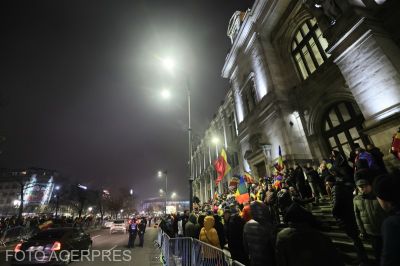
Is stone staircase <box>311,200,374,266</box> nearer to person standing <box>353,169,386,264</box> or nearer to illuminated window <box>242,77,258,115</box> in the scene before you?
person standing <box>353,169,386,264</box>

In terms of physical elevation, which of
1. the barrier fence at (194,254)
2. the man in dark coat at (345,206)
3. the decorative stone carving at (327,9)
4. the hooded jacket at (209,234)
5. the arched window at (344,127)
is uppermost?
the decorative stone carving at (327,9)

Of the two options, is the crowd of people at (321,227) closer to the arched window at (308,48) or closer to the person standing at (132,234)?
the person standing at (132,234)

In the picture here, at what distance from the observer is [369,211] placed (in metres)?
3.93

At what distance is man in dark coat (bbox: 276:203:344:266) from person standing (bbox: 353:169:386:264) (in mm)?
2287

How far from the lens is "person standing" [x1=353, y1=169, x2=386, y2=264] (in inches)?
150

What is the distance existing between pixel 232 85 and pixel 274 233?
23124mm

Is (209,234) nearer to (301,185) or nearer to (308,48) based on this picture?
(301,185)

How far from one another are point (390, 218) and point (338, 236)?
220 inches

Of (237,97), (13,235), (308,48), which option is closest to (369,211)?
(308,48)

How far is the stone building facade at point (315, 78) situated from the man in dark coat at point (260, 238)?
766 centimetres

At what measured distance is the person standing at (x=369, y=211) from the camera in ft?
12.5

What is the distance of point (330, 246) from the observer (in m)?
2.30

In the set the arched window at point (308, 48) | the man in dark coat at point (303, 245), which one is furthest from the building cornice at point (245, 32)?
the man in dark coat at point (303, 245)

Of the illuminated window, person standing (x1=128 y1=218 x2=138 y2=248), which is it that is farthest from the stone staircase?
the illuminated window
